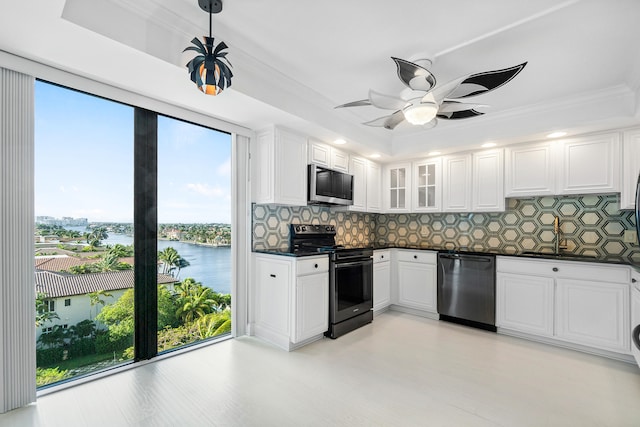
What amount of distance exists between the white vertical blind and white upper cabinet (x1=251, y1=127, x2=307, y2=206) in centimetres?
182

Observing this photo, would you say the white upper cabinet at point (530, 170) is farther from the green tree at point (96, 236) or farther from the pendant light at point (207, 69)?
the green tree at point (96, 236)

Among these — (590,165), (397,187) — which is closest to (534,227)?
(590,165)

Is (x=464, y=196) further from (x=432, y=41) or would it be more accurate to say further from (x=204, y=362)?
(x=204, y=362)

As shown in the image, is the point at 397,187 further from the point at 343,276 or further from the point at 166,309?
the point at 166,309

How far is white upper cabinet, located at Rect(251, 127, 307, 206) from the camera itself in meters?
3.19

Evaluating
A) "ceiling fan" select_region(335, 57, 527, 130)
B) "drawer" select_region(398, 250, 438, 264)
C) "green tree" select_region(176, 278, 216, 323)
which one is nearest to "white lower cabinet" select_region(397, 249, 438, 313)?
"drawer" select_region(398, 250, 438, 264)

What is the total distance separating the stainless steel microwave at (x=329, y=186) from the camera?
352 centimetres

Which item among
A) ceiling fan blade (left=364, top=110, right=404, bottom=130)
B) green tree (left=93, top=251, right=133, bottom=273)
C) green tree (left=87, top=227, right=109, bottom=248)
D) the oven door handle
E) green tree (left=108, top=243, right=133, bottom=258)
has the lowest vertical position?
the oven door handle

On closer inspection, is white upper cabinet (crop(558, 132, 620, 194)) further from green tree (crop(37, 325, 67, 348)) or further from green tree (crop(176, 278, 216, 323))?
green tree (crop(37, 325, 67, 348))

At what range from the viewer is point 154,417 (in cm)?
192

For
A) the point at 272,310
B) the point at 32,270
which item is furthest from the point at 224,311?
the point at 32,270

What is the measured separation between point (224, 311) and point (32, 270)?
1667mm

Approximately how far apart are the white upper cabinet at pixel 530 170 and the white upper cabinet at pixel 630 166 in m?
0.57

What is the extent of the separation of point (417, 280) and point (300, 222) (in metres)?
1.80
